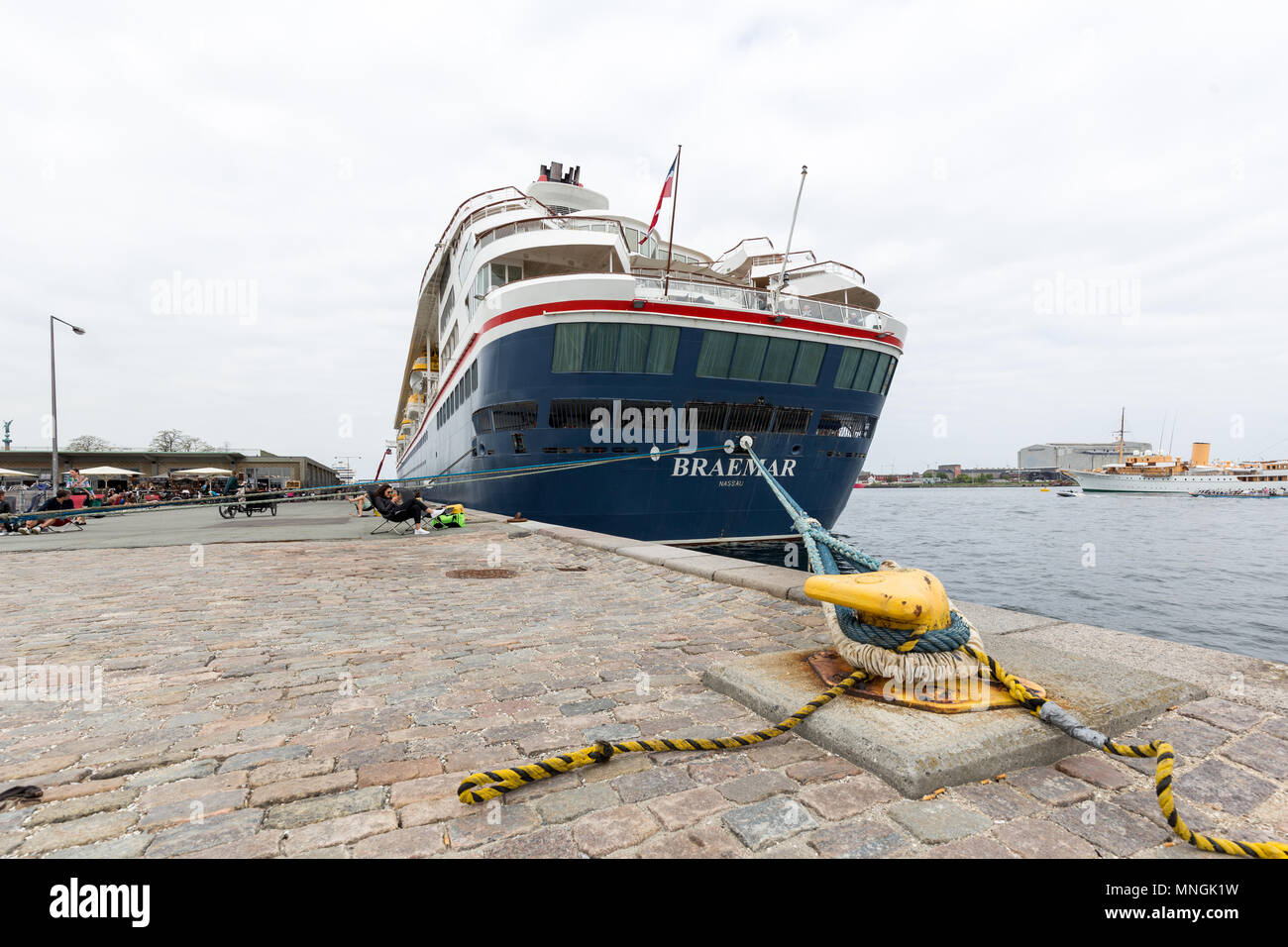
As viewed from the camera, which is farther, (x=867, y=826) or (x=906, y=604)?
(x=906, y=604)

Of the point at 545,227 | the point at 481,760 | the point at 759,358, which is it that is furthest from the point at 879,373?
the point at 481,760

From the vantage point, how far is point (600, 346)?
39.9ft

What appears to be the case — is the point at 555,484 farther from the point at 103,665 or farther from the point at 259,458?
the point at 259,458

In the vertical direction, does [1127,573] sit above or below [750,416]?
below

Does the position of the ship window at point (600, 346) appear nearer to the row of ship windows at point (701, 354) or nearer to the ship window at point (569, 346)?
the row of ship windows at point (701, 354)

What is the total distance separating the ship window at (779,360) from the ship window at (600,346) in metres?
3.60

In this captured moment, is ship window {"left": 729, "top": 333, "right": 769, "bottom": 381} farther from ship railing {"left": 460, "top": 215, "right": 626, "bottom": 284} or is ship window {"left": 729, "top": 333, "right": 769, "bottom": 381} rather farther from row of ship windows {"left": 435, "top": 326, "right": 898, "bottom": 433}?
ship railing {"left": 460, "top": 215, "right": 626, "bottom": 284}

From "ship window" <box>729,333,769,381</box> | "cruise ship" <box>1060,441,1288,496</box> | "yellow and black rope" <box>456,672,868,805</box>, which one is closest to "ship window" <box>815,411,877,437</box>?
"ship window" <box>729,333,769,381</box>

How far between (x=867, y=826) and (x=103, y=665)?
177 inches

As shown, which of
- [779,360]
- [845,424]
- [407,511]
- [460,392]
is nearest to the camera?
[407,511]

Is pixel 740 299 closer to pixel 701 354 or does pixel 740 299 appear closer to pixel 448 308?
pixel 701 354

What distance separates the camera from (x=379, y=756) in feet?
7.79

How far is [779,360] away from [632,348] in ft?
11.8

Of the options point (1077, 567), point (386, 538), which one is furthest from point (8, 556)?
point (1077, 567)
